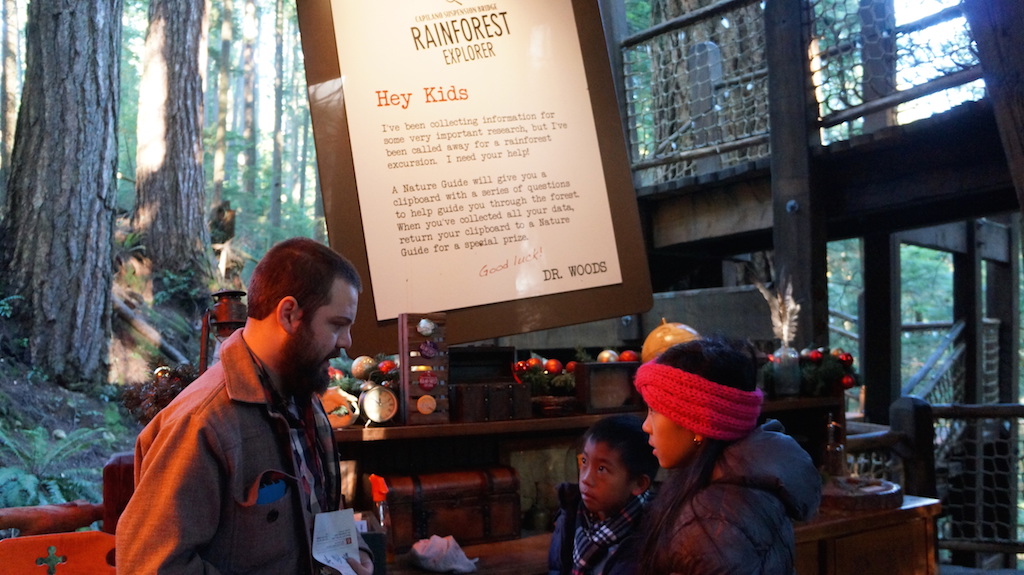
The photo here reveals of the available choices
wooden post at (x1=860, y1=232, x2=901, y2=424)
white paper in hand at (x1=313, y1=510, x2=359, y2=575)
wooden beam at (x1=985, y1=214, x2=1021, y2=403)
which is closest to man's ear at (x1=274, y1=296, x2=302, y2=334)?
white paper in hand at (x1=313, y1=510, x2=359, y2=575)

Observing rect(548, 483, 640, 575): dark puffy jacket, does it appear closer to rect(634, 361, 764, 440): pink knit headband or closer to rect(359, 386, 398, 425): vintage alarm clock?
rect(634, 361, 764, 440): pink knit headband

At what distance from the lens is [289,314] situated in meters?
1.79

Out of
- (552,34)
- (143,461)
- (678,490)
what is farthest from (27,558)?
(552,34)

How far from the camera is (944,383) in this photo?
865cm

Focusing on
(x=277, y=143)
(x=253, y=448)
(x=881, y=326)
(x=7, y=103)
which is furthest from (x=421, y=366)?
(x=277, y=143)

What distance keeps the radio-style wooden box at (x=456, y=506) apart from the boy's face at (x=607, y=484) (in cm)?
77

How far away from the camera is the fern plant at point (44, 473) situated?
530cm

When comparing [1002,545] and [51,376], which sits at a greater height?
[51,376]

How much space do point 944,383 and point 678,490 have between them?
7.93 metres

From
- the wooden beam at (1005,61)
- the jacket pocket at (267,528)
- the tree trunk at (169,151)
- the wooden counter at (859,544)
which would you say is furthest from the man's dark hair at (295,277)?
the tree trunk at (169,151)

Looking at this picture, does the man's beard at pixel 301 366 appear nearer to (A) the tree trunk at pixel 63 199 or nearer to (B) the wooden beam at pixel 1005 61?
(B) the wooden beam at pixel 1005 61

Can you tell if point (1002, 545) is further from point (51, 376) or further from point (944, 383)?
point (51, 376)

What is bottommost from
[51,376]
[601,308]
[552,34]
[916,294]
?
[916,294]

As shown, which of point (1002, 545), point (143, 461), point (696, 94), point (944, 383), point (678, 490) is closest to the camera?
point (143, 461)
